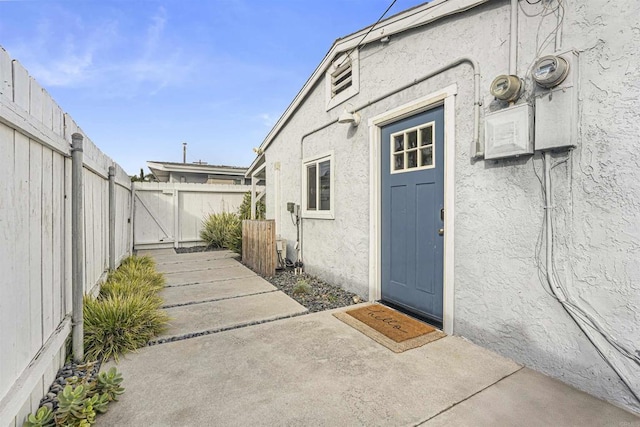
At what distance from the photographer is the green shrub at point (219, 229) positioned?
978cm

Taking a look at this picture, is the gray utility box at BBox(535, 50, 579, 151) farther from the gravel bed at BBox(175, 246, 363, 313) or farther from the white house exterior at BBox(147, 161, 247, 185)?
the white house exterior at BBox(147, 161, 247, 185)

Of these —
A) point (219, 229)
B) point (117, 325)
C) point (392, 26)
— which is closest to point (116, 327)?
point (117, 325)

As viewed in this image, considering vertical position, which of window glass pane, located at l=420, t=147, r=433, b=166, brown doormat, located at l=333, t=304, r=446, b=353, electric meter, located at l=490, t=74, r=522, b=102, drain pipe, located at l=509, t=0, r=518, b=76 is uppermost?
drain pipe, located at l=509, t=0, r=518, b=76

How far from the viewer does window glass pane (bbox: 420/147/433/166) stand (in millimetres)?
3473

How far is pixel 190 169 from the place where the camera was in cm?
1360

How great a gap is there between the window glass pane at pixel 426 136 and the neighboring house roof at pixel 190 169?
12.1m

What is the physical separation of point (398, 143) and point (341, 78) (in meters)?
1.90

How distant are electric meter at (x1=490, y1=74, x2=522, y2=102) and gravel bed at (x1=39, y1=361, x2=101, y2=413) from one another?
4140mm

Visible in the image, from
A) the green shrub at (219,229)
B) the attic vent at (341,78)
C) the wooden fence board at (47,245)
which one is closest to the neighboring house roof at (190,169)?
the green shrub at (219,229)

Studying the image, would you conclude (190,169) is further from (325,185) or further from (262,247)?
(325,185)

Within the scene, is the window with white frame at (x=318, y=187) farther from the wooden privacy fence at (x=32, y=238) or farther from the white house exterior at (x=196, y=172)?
the white house exterior at (x=196, y=172)

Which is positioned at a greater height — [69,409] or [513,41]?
[513,41]

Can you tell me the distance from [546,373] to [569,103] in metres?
2.15

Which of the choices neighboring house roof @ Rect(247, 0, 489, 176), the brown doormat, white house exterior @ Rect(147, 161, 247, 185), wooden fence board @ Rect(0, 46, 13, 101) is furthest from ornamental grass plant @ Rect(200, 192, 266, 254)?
wooden fence board @ Rect(0, 46, 13, 101)
